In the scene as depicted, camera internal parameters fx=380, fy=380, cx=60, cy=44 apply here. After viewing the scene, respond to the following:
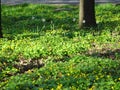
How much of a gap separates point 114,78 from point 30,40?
5.50 metres

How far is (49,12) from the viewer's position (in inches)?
841

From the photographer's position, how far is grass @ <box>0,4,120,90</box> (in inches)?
345

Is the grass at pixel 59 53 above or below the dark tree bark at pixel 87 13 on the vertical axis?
below

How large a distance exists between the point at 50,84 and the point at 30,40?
5.44 m

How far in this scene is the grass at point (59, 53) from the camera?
8773 mm

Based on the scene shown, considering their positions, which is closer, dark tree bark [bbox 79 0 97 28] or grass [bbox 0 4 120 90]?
grass [bbox 0 4 120 90]

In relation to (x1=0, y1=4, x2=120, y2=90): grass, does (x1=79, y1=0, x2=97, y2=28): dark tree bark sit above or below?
above

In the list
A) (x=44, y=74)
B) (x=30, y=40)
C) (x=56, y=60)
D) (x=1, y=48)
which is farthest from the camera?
(x=30, y=40)

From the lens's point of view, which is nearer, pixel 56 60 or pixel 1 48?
pixel 56 60

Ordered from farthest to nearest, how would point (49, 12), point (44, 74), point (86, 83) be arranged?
1. point (49, 12)
2. point (44, 74)
3. point (86, 83)

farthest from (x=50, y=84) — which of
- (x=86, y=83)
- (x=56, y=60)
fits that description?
(x=56, y=60)

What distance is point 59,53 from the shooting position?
11.9 metres

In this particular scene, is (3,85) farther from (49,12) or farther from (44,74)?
(49,12)

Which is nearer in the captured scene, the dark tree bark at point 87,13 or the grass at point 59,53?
the grass at point 59,53
